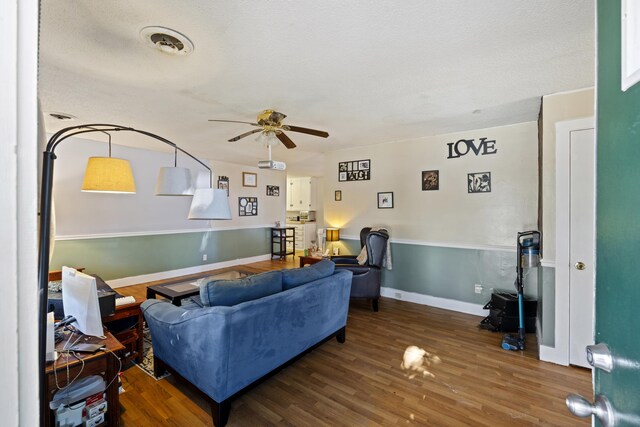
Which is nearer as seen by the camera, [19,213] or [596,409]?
[19,213]

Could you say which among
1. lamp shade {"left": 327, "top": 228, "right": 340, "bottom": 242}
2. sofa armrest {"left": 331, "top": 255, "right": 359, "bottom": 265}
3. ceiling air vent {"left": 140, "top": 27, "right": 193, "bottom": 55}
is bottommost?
sofa armrest {"left": 331, "top": 255, "right": 359, "bottom": 265}

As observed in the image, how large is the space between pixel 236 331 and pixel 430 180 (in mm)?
3330

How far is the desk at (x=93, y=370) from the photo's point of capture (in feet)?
4.79

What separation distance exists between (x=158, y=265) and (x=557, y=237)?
19.2 ft

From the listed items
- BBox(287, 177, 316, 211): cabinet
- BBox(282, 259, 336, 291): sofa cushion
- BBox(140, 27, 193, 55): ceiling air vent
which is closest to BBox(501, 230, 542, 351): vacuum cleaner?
BBox(282, 259, 336, 291): sofa cushion

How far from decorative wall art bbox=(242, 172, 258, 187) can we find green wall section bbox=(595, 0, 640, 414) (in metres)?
6.49

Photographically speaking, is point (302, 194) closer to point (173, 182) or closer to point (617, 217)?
point (173, 182)

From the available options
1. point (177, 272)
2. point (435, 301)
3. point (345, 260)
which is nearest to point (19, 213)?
point (345, 260)

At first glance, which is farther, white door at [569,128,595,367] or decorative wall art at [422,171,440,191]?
decorative wall art at [422,171,440,191]

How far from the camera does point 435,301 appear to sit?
3990 millimetres

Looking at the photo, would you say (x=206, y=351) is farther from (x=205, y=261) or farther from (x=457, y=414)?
(x=205, y=261)

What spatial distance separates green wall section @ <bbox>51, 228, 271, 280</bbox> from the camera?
4.38m

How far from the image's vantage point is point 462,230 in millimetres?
3820

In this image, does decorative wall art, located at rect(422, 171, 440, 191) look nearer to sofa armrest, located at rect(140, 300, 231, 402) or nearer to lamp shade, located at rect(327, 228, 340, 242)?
lamp shade, located at rect(327, 228, 340, 242)
